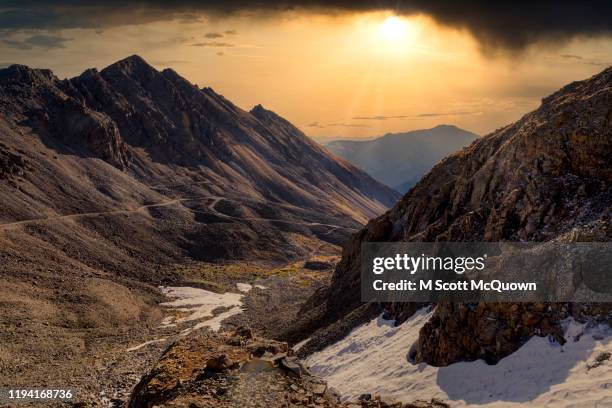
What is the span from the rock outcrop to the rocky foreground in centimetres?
491

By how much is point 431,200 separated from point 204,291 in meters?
53.8

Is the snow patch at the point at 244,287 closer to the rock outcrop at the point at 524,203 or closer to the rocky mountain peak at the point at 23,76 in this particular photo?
the rock outcrop at the point at 524,203

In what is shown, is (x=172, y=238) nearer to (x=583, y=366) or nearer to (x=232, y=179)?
(x=232, y=179)

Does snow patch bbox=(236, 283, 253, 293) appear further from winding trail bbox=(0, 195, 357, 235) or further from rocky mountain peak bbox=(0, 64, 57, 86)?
rocky mountain peak bbox=(0, 64, 57, 86)

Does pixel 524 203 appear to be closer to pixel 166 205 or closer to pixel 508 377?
pixel 508 377

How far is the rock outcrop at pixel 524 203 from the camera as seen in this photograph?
2367cm

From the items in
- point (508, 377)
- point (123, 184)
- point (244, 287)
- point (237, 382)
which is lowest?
point (244, 287)

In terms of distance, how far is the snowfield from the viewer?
1812 centimetres

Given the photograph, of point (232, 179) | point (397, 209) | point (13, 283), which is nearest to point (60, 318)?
point (13, 283)

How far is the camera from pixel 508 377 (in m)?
20.9

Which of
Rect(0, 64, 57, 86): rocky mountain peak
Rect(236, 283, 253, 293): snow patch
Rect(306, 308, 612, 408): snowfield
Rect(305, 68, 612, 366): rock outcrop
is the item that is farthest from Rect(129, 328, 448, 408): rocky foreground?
Rect(0, 64, 57, 86): rocky mountain peak

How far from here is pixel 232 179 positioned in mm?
191250

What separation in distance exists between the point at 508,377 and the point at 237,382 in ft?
37.3

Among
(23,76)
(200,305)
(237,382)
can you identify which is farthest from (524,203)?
(23,76)
